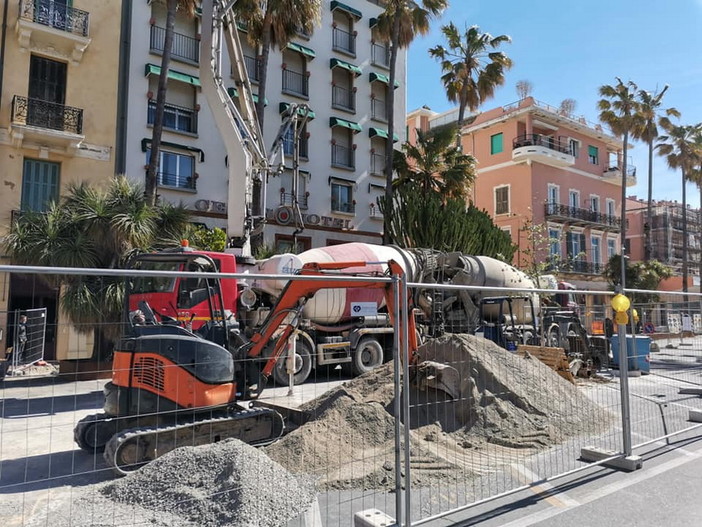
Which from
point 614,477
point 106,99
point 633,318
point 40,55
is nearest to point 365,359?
point 633,318

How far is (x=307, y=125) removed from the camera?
1010 inches

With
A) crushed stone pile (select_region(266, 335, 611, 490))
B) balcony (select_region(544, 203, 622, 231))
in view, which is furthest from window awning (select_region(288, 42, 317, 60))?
crushed stone pile (select_region(266, 335, 611, 490))

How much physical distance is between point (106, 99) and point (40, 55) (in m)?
2.42

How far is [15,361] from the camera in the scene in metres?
4.37

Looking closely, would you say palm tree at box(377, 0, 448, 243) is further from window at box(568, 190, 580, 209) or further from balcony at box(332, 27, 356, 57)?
window at box(568, 190, 580, 209)

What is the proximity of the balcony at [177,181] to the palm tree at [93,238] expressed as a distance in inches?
262

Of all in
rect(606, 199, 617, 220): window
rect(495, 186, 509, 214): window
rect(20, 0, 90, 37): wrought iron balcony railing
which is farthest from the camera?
rect(606, 199, 617, 220): window

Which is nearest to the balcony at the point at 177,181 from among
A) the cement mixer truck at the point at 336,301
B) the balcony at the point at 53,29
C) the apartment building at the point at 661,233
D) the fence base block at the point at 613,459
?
the balcony at the point at 53,29

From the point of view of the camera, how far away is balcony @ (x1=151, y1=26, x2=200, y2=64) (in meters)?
21.4

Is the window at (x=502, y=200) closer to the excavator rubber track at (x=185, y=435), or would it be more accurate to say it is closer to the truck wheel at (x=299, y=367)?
the truck wheel at (x=299, y=367)

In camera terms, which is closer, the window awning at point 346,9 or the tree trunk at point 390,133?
the tree trunk at point 390,133

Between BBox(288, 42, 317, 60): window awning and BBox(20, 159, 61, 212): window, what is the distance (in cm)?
1186

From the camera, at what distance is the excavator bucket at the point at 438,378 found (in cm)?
761

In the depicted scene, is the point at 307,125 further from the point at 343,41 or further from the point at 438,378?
the point at 438,378
